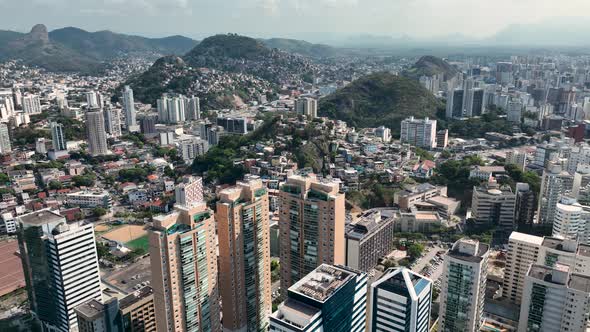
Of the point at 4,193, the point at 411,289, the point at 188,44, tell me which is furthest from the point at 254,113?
the point at 188,44

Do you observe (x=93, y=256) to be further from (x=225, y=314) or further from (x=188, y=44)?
(x=188, y=44)

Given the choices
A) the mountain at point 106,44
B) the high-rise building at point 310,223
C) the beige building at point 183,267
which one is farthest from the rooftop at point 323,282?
the mountain at point 106,44

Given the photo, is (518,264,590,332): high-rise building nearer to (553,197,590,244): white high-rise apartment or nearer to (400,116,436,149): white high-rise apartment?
(553,197,590,244): white high-rise apartment

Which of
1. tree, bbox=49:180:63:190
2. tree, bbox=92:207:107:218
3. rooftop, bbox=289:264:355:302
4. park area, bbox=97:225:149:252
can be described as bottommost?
park area, bbox=97:225:149:252

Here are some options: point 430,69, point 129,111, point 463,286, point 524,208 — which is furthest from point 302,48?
point 463,286

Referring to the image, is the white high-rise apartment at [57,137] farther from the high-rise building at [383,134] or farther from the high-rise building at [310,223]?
the high-rise building at [310,223]

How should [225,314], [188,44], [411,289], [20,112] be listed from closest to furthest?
1. [411,289]
2. [225,314]
3. [20,112]
4. [188,44]

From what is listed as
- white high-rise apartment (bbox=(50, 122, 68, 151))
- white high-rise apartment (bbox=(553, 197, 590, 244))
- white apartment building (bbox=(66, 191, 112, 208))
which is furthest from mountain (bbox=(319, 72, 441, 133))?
white apartment building (bbox=(66, 191, 112, 208))
